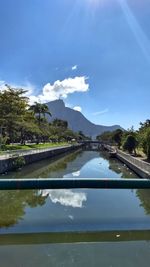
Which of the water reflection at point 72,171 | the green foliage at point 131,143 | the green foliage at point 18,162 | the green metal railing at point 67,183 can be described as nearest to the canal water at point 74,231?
the green metal railing at point 67,183

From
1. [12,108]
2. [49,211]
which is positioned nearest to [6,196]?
[49,211]

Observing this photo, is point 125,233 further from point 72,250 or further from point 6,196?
point 6,196

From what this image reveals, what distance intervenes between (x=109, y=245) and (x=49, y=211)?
580 cm

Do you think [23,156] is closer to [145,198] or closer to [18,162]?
[18,162]

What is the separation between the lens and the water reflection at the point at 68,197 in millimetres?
19984

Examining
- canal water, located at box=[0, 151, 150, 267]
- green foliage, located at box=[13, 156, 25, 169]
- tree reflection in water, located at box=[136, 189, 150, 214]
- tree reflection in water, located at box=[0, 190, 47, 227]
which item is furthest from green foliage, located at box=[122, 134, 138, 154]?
canal water, located at box=[0, 151, 150, 267]

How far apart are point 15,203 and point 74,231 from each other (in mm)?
7125

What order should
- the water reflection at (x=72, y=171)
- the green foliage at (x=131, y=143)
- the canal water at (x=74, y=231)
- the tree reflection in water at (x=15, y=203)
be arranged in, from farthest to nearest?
the green foliage at (x=131, y=143)
the water reflection at (x=72, y=171)
the tree reflection in water at (x=15, y=203)
the canal water at (x=74, y=231)

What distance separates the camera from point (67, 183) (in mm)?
16516

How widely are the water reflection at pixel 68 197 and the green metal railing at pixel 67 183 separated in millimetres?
2859

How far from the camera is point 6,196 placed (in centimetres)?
2245

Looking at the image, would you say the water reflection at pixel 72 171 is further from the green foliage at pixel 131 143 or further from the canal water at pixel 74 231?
the green foliage at pixel 131 143

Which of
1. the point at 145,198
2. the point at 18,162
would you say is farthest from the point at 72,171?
the point at 145,198

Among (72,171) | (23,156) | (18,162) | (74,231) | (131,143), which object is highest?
(131,143)
